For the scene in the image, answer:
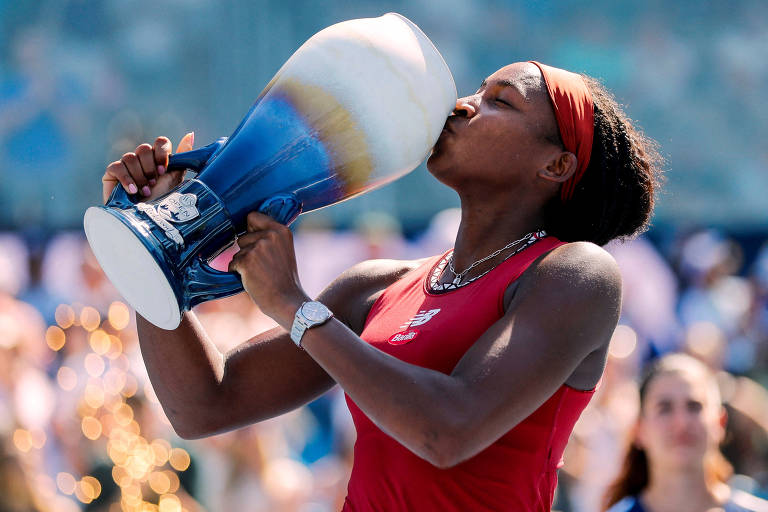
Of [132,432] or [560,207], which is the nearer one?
[560,207]

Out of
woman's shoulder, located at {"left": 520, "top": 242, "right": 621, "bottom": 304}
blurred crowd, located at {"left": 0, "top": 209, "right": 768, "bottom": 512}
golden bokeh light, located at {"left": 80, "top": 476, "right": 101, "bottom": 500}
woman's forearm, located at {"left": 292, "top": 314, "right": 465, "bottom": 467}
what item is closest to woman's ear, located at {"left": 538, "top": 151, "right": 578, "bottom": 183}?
woman's shoulder, located at {"left": 520, "top": 242, "right": 621, "bottom": 304}

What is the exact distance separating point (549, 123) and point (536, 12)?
18.8ft

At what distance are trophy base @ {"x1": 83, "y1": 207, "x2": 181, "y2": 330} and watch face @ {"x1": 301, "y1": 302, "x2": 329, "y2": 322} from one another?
202mm

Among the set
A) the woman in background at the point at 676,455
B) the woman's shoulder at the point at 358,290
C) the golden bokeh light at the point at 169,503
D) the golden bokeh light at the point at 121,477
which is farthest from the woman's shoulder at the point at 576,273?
the golden bokeh light at the point at 121,477

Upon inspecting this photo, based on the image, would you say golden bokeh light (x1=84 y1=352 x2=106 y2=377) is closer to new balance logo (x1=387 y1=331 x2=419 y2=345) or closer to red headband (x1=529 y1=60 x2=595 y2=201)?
new balance logo (x1=387 y1=331 x2=419 y2=345)

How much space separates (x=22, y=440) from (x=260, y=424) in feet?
3.61

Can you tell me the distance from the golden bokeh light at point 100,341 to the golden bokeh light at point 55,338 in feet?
0.73

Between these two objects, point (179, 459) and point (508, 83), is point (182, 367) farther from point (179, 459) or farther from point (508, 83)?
point (179, 459)

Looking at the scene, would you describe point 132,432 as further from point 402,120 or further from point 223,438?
point 402,120

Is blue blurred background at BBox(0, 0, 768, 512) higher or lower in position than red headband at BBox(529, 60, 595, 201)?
lower

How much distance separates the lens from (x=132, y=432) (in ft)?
14.8

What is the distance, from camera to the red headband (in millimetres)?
1766

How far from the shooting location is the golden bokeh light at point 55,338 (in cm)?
539

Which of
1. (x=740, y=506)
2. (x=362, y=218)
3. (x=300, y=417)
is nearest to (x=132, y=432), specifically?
(x=300, y=417)
